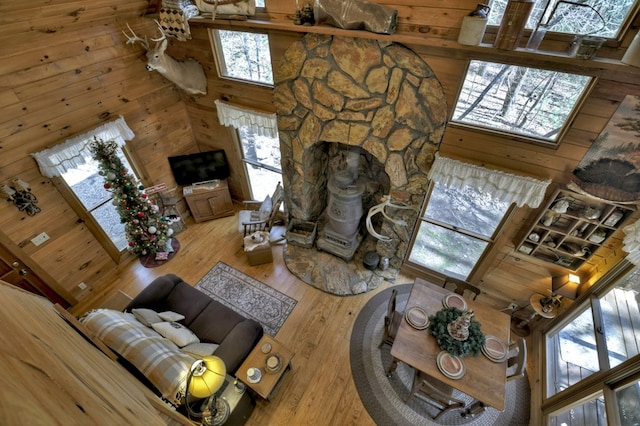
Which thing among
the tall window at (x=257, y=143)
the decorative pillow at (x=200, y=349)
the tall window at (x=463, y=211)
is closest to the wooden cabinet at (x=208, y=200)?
the tall window at (x=257, y=143)

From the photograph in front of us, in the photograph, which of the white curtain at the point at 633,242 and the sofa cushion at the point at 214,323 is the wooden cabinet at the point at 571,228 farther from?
the sofa cushion at the point at 214,323

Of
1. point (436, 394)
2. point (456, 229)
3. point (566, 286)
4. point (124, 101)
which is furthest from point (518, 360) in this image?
point (124, 101)

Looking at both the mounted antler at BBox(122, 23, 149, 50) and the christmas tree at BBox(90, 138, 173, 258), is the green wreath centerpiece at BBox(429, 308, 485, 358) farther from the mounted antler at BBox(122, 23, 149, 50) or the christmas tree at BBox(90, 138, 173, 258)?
the mounted antler at BBox(122, 23, 149, 50)

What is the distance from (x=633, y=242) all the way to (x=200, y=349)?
159 inches

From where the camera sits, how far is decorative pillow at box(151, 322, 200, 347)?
286 cm

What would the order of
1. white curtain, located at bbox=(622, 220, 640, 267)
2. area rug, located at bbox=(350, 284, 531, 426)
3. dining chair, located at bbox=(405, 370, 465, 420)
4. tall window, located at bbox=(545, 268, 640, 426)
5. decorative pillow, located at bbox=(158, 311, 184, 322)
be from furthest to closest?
1. decorative pillow, located at bbox=(158, 311, 184, 322)
2. area rug, located at bbox=(350, 284, 531, 426)
3. dining chair, located at bbox=(405, 370, 465, 420)
4. white curtain, located at bbox=(622, 220, 640, 267)
5. tall window, located at bbox=(545, 268, 640, 426)

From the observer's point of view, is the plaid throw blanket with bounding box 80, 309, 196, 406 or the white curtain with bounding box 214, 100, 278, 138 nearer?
the plaid throw blanket with bounding box 80, 309, 196, 406

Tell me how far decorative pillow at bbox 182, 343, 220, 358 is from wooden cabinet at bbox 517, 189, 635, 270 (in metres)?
3.49

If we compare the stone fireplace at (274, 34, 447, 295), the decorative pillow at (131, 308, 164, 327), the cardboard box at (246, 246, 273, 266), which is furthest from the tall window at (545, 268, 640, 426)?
the decorative pillow at (131, 308, 164, 327)

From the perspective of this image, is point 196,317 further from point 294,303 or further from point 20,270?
point 20,270

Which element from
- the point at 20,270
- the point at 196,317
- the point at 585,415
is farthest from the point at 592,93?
the point at 20,270

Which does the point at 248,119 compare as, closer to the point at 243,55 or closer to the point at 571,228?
the point at 243,55

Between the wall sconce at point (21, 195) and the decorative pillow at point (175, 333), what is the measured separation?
6.32 feet

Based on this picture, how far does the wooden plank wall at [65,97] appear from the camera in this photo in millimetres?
2801
